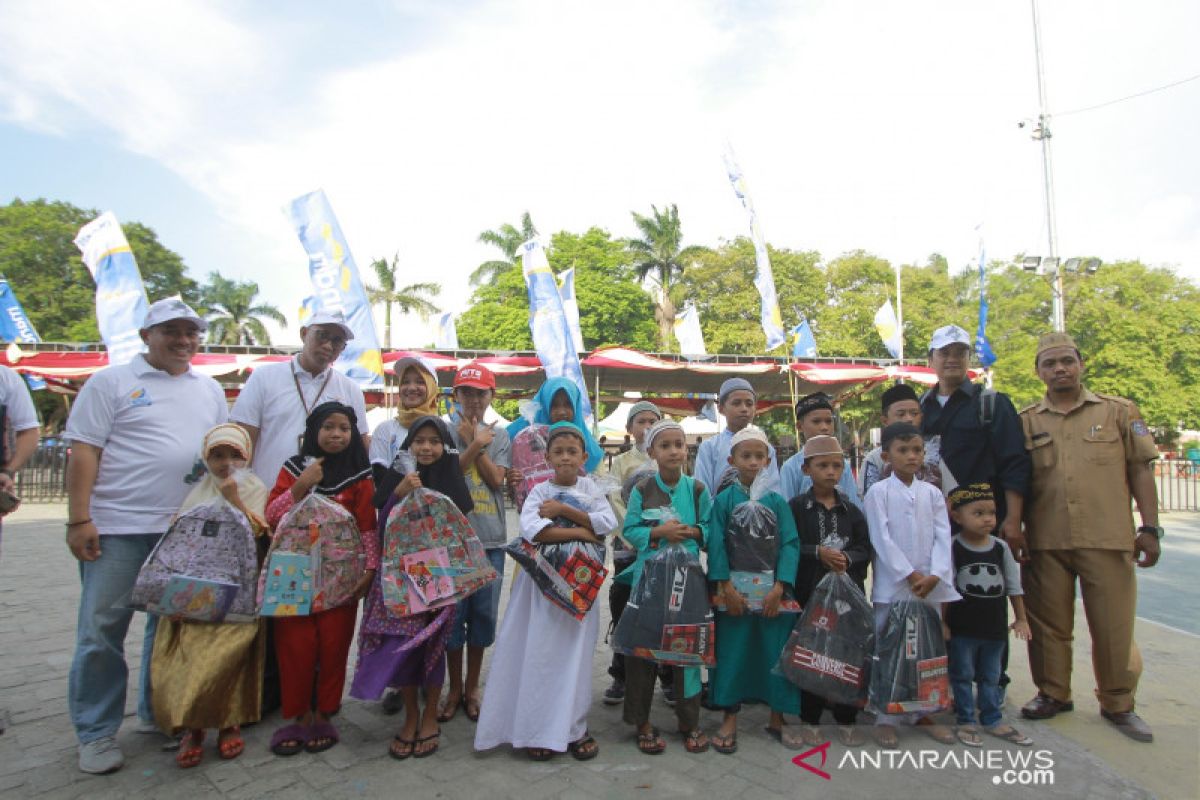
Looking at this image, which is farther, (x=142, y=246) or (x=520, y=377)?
(x=142, y=246)

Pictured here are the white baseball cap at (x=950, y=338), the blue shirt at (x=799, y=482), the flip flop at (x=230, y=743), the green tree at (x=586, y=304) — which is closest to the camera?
the flip flop at (x=230, y=743)

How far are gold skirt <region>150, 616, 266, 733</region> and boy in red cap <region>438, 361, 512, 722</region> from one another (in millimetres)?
916

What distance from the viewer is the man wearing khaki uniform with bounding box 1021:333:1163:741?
345cm

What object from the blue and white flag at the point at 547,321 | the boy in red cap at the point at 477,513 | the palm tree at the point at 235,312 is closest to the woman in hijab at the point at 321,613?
the boy in red cap at the point at 477,513

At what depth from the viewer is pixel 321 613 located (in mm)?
2936

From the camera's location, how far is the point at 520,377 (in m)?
15.9

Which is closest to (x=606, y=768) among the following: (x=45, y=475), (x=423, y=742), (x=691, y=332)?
(x=423, y=742)

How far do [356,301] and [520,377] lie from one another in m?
6.63

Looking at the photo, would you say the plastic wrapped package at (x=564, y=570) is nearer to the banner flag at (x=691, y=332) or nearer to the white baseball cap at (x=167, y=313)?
the white baseball cap at (x=167, y=313)

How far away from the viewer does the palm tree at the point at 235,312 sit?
133ft

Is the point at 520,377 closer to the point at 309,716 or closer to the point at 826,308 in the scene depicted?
the point at 309,716

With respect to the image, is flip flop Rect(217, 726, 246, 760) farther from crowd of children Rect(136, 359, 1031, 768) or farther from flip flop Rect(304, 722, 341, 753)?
flip flop Rect(304, 722, 341, 753)

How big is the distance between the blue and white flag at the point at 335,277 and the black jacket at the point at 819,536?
7.30m

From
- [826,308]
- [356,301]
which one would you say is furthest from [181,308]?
[826,308]
